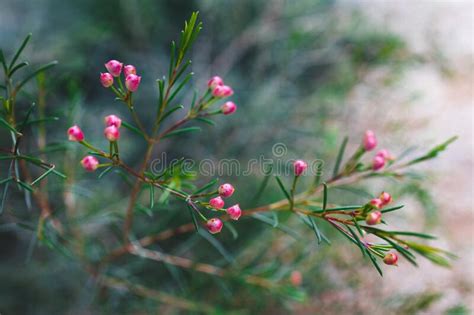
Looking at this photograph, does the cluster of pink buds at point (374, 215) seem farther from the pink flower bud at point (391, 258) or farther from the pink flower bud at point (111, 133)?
the pink flower bud at point (111, 133)

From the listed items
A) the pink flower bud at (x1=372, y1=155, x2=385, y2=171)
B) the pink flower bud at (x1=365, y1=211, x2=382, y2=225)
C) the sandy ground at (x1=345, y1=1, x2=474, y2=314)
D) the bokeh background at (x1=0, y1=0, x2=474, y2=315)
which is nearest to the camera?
the pink flower bud at (x1=365, y1=211, x2=382, y2=225)

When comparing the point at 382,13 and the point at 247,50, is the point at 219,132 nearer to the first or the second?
the point at 247,50

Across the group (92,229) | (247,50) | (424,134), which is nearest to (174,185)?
(92,229)

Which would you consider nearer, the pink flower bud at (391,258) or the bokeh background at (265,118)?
the pink flower bud at (391,258)

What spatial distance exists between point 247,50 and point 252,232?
1.89 ft

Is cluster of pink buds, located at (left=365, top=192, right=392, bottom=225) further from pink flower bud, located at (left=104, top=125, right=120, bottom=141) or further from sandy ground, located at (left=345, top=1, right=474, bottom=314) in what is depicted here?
sandy ground, located at (left=345, top=1, right=474, bottom=314)

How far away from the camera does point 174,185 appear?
0.39m

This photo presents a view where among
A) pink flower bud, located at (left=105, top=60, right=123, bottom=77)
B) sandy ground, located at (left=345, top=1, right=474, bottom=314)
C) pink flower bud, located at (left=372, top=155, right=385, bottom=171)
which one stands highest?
sandy ground, located at (left=345, top=1, right=474, bottom=314)

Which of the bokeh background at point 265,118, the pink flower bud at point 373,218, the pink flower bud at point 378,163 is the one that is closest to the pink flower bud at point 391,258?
the pink flower bud at point 373,218

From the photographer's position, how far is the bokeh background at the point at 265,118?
82 cm

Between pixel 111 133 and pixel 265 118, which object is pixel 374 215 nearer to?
pixel 111 133

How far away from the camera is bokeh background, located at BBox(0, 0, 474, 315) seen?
Result: 82cm

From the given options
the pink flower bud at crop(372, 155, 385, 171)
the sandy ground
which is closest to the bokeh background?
the sandy ground

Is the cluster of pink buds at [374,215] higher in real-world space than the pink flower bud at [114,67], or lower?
lower
